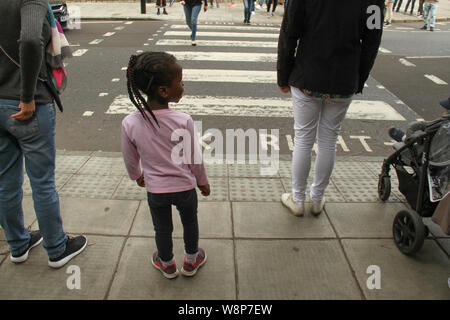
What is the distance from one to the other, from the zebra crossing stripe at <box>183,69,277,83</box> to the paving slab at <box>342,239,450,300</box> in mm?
4717

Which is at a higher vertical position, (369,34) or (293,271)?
(369,34)

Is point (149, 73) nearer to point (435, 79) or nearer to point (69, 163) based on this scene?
point (69, 163)

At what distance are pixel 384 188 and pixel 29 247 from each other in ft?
10.0

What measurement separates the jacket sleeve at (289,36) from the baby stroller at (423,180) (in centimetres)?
112

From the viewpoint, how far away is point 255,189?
144 inches

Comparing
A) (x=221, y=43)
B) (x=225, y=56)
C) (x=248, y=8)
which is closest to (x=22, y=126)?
(x=225, y=56)

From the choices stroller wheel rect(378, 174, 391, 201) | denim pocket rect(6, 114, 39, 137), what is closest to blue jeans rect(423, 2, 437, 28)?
stroller wheel rect(378, 174, 391, 201)

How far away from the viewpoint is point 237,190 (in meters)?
3.63

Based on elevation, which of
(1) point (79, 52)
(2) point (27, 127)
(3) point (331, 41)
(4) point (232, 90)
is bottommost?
(4) point (232, 90)

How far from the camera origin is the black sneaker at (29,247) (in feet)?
8.39

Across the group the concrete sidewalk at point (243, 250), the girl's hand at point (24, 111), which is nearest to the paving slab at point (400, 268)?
the concrete sidewalk at point (243, 250)

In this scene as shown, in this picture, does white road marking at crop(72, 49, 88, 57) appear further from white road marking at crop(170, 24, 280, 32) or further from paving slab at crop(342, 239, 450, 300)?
paving slab at crop(342, 239, 450, 300)

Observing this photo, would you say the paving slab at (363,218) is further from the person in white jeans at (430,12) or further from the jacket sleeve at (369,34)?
the person in white jeans at (430,12)
